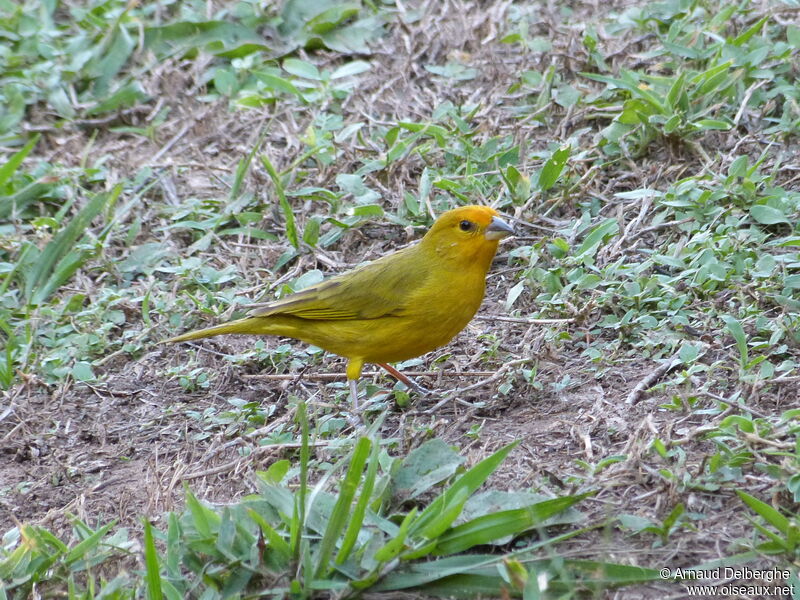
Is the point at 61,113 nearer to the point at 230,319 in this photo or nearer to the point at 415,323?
the point at 230,319

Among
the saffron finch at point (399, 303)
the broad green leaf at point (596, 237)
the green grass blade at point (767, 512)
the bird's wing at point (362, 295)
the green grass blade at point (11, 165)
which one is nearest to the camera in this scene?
the green grass blade at point (767, 512)

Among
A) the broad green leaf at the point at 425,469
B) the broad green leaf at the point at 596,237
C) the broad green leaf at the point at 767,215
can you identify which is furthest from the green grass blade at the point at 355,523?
the broad green leaf at the point at 767,215

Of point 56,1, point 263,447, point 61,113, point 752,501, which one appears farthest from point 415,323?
point 56,1

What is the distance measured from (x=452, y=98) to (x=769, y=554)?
3.95 metres

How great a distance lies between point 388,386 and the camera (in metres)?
4.95

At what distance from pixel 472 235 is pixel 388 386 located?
2.74 feet

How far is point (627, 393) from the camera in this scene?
4.16 m

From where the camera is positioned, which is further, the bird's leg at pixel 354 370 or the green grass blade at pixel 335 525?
the bird's leg at pixel 354 370

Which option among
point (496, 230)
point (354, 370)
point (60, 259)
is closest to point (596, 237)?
point (496, 230)

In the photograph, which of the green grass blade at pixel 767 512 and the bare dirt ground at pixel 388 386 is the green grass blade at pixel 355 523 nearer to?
the bare dirt ground at pixel 388 386

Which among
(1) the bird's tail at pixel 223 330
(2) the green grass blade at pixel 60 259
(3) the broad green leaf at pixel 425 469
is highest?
(3) the broad green leaf at pixel 425 469

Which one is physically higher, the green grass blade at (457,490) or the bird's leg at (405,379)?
the green grass blade at (457,490)

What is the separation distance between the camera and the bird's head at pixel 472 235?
4625 mm

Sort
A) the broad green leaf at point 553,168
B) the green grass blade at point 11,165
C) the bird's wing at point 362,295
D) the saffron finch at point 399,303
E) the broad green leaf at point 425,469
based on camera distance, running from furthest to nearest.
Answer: the green grass blade at point 11,165 < the broad green leaf at point 553,168 < the bird's wing at point 362,295 < the saffron finch at point 399,303 < the broad green leaf at point 425,469
